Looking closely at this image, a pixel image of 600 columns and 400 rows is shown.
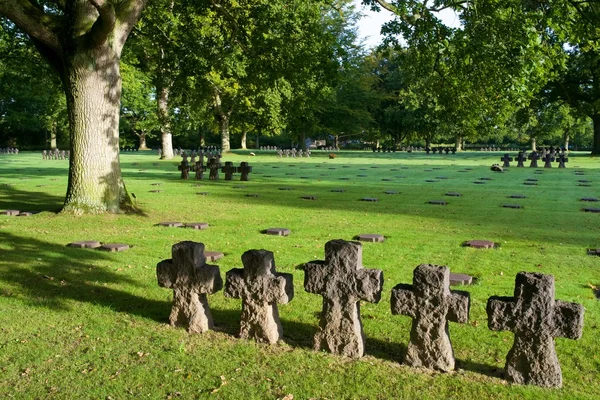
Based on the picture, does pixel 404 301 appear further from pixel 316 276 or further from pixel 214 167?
pixel 214 167

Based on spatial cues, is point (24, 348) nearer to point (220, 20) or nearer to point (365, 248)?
point (365, 248)

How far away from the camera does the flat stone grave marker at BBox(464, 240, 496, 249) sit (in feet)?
27.4

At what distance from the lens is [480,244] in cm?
838

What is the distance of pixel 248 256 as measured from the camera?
4438 mm

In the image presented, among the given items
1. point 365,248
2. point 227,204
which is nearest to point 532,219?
point 365,248

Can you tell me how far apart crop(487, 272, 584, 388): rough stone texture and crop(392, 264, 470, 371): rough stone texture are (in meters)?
0.27

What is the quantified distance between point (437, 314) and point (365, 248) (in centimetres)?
436

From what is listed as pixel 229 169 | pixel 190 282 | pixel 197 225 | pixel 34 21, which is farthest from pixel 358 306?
pixel 229 169

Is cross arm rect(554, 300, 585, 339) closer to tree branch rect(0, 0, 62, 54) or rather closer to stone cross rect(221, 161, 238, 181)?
tree branch rect(0, 0, 62, 54)

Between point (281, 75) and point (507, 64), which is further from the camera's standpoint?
point (281, 75)

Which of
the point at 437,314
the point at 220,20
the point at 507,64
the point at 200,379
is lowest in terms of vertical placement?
the point at 200,379

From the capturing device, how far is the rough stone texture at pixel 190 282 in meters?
4.67

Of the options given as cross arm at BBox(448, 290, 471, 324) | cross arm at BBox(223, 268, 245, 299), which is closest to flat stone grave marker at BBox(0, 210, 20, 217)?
cross arm at BBox(223, 268, 245, 299)

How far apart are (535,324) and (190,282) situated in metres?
2.84
